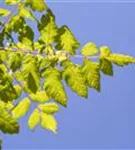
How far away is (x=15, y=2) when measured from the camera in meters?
2.46

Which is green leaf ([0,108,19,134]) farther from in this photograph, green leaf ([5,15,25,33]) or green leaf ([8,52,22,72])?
green leaf ([5,15,25,33])

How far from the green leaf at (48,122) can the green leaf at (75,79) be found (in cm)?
59

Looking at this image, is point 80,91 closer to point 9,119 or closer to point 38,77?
point 38,77

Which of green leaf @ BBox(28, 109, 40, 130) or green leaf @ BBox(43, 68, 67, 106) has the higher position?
green leaf @ BBox(28, 109, 40, 130)

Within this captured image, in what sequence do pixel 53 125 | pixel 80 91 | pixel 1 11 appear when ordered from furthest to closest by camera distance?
pixel 1 11, pixel 53 125, pixel 80 91

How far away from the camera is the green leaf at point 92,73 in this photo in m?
1.94

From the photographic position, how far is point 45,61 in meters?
2.05

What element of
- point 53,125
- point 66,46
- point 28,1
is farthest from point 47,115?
point 28,1

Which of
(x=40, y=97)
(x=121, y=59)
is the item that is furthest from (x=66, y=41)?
(x=40, y=97)

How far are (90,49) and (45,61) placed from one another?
0.31m

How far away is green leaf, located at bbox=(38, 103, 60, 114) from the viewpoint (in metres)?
2.53

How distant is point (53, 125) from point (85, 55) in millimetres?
631

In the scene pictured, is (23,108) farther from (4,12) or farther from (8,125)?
(4,12)

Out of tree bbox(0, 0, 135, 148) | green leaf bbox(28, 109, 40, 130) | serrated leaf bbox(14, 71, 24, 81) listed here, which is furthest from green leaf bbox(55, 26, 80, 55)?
green leaf bbox(28, 109, 40, 130)
